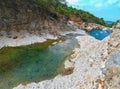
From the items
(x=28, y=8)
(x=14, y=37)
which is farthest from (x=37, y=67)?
(x=28, y=8)

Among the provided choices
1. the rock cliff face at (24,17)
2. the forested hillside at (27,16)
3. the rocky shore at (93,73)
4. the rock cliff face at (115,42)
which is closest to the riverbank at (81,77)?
the rocky shore at (93,73)

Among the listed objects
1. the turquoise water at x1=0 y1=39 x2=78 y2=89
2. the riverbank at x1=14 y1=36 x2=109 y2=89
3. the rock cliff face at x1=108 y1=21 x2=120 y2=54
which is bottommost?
the turquoise water at x1=0 y1=39 x2=78 y2=89

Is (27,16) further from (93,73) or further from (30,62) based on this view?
(93,73)

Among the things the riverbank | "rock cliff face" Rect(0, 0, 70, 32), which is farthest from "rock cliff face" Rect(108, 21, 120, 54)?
"rock cliff face" Rect(0, 0, 70, 32)

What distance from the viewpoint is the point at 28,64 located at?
3916 cm

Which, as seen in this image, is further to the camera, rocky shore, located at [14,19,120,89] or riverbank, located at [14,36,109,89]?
riverbank, located at [14,36,109,89]

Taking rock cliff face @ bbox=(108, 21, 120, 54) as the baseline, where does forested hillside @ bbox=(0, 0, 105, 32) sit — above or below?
below

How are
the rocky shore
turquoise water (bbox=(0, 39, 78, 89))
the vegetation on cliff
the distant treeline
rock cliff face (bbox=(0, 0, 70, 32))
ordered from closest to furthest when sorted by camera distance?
the rocky shore → turquoise water (bbox=(0, 39, 78, 89)) → rock cliff face (bbox=(0, 0, 70, 32)) → the distant treeline → the vegetation on cliff

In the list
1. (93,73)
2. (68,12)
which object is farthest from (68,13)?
(93,73)

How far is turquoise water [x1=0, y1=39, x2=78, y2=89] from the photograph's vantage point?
33.6 metres

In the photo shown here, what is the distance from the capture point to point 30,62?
4012 centimetres

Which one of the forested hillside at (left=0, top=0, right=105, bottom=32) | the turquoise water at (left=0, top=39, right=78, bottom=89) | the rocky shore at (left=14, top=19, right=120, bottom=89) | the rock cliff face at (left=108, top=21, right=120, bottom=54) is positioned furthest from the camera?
the forested hillside at (left=0, top=0, right=105, bottom=32)

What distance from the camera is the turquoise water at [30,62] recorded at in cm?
3362

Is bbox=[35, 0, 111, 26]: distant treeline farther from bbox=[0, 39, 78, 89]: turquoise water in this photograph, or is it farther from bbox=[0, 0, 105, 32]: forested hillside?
bbox=[0, 39, 78, 89]: turquoise water
